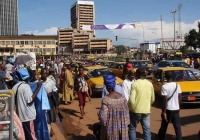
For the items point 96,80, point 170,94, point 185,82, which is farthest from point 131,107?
point 96,80

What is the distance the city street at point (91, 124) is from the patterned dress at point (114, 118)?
8.98 ft

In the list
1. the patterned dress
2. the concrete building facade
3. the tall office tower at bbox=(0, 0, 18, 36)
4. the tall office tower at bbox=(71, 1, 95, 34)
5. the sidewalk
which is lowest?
the sidewalk

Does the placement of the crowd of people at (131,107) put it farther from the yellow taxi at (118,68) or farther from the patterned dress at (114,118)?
the yellow taxi at (118,68)

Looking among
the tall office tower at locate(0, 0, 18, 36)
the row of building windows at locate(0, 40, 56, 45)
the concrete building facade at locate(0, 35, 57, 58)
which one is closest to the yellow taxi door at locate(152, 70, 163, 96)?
the concrete building facade at locate(0, 35, 57, 58)

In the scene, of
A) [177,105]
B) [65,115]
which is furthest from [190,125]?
[65,115]

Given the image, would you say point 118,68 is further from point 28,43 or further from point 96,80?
point 28,43

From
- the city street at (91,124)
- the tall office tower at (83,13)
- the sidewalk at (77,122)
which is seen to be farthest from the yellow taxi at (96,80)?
the tall office tower at (83,13)

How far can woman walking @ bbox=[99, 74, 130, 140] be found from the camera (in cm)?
404

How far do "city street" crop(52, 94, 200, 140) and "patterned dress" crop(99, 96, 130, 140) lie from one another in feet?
8.98

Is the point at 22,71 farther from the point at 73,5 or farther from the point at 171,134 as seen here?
the point at 73,5

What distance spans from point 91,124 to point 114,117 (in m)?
4.37

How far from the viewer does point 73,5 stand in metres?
195

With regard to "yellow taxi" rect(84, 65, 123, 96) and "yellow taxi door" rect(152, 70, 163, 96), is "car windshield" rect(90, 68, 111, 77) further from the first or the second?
"yellow taxi door" rect(152, 70, 163, 96)

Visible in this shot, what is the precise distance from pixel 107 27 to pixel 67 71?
86.6 ft
